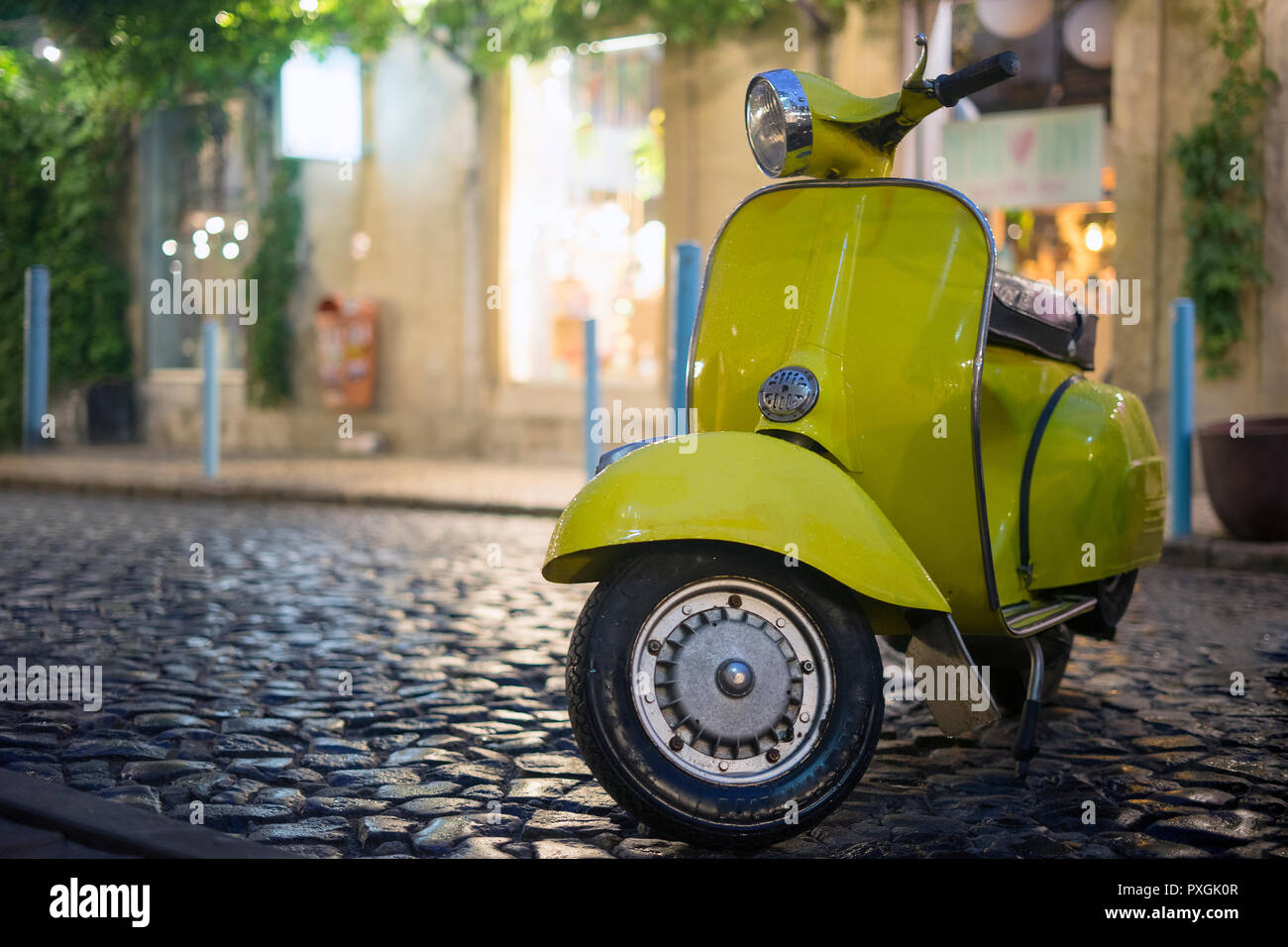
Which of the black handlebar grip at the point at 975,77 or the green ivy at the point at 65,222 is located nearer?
the black handlebar grip at the point at 975,77

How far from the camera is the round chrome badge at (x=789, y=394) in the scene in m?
3.14

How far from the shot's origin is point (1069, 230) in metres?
12.2

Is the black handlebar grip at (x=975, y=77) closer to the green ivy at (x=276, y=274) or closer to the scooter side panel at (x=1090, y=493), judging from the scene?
the scooter side panel at (x=1090, y=493)

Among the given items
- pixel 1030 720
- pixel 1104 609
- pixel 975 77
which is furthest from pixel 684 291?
pixel 975 77

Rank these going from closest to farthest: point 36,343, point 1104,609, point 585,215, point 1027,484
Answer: point 1027,484 → point 1104,609 → point 36,343 → point 585,215

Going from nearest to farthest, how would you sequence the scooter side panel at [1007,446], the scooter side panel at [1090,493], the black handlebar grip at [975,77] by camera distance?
the black handlebar grip at [975,77] → the scooter side panel at [1007,446] → the scooter side panel at [1090,493]

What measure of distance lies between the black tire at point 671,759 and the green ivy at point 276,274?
1476cm

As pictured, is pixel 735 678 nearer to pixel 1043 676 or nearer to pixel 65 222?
pixel 1043 676

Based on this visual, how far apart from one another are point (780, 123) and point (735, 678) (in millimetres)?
1217

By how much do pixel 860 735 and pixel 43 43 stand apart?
1801cm

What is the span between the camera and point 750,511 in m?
2.85

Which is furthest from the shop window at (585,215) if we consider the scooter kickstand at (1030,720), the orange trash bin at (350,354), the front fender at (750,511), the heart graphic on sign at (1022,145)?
the front fender at (750,511)

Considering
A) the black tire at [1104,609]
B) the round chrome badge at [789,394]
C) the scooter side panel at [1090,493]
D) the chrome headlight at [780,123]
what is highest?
the chrome headlight at [780,123]
